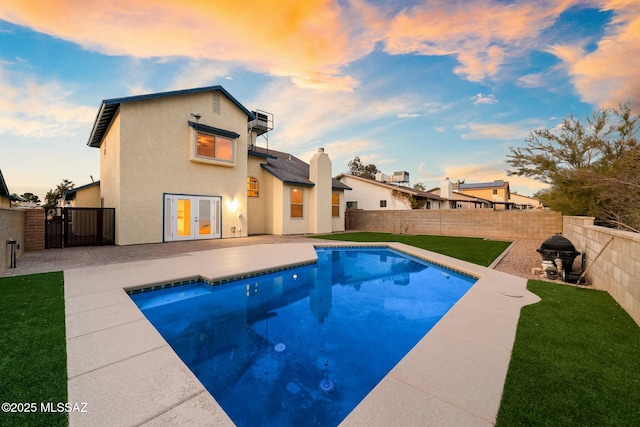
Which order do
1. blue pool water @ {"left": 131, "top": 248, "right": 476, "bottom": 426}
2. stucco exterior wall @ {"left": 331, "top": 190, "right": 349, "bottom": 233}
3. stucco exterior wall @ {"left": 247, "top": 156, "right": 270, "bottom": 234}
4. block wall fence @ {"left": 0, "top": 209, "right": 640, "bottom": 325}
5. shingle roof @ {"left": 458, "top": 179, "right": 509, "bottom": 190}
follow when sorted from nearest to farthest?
blue pool water @ {"left": 131, "top": 248, "right": 476, "bottom": 426} → block wall fence @ {"left": 0, "top": 209, "right": 640, "bottom": 325} → stucco exterior wall @ {"left": 247, "top": 156, "right": 270, "bottom": 234} → stucco exterior wall @ {"left": 331, "top": 190, "right": 349, "bottom": 233} → shingle roof @ {"left": 458, "top": 179, "right": 509, "bottom": 190}

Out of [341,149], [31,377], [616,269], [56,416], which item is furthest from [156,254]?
[341,149]

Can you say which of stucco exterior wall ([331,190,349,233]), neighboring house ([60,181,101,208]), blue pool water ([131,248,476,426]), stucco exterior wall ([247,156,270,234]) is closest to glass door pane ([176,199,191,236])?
stucco exterior wall ([247,156,270,234])

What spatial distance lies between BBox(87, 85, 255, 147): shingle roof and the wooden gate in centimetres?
456

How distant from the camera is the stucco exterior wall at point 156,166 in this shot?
1159cm

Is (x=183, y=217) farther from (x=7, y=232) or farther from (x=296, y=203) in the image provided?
(x=296, y=203)

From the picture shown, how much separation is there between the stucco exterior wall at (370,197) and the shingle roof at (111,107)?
1325 cm

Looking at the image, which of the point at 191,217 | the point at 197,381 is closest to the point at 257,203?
the point at 191,217

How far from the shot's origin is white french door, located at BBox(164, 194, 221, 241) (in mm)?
12891

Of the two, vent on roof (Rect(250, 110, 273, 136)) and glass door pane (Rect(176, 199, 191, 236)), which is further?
vent on roof (Rect(250, 110, 273, 136))

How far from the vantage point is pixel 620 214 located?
916cm

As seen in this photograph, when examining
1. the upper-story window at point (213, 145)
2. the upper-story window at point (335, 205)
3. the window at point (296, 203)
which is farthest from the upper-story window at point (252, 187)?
the upper-story window at point (335, 205)

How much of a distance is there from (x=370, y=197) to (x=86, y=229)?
2101 cm

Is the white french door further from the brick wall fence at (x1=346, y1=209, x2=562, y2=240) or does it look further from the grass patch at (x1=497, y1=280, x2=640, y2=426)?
the grass patch at (x1=497, y1=280, x2=640, y2=426)

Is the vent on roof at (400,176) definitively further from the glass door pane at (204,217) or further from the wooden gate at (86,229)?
the wooden gate at (86,229)
